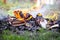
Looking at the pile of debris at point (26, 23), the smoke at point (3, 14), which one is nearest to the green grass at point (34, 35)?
the pile of debris at point (26, 23)

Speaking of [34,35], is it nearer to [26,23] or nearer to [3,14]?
[26,23]

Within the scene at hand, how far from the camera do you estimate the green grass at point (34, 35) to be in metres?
2.31

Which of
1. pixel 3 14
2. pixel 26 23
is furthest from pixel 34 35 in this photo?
pixel 3 14

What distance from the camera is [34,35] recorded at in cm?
233

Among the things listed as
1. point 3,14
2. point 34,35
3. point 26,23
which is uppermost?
point 3,14

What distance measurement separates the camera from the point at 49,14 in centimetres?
237

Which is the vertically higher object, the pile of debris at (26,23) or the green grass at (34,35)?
the pile of debris at (26,23)

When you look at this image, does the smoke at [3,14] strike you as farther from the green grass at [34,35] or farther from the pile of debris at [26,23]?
the green grass at [34,35]

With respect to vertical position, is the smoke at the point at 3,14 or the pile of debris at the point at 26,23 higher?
the smoke at the point at 3,14

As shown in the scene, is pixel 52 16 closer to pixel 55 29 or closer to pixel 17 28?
pixel 55 29

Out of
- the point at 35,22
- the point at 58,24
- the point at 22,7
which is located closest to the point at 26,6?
the point at 22,7

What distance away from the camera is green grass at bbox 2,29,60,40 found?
90.8 inches

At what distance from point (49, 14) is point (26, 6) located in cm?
27

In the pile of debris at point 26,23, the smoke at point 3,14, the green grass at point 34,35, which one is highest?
the smoke at point 3,14
